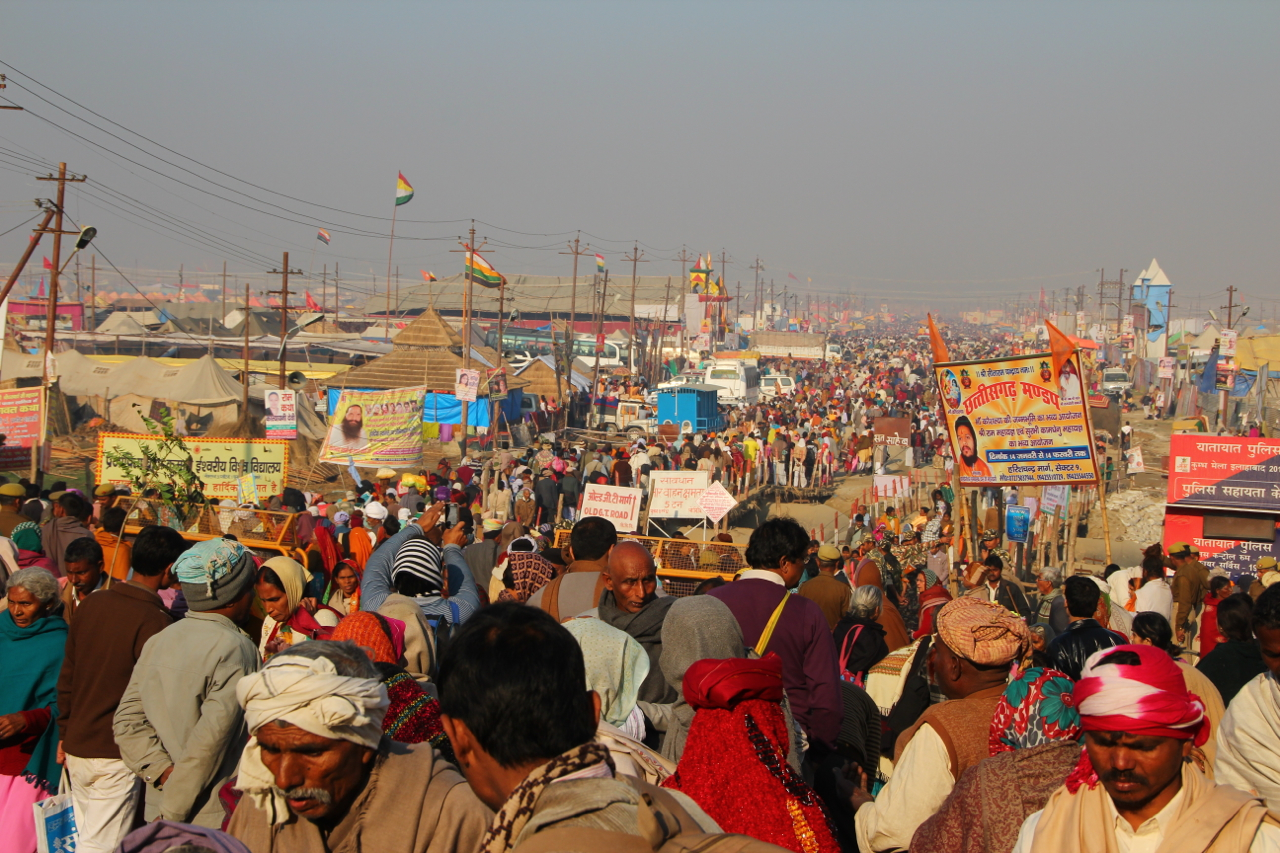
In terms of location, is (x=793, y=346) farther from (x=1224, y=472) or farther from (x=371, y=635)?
(x=371, y=635)

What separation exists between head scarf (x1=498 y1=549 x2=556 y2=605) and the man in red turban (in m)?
3.59

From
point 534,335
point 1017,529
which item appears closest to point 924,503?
point 1017,529

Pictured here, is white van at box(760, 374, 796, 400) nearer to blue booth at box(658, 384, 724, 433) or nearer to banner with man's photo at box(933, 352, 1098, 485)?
blue booth at box(658, 384, 724, 433)

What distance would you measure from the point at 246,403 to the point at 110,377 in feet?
18.6

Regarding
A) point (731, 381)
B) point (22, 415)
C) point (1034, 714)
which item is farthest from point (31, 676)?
point (731, 381)

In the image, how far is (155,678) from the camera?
11.0ft

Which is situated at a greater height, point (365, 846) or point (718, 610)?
point (718, 610)

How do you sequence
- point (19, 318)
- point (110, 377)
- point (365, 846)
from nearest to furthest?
1. point (365, 846)
2. point (110, 377)
3. point (19, 318)

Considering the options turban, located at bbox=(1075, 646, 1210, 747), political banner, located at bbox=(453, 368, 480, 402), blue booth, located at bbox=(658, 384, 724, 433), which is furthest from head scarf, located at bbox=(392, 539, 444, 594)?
blue booth, located at bbox=(658, 384, 724, 433)

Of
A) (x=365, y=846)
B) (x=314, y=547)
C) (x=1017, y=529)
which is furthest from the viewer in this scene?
(x=1017, y=529)

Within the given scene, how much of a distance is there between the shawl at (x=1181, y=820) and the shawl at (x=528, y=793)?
1052 mm

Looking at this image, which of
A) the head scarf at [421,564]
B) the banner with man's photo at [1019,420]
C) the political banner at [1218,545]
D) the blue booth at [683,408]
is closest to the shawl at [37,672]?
the head scarf at [421,564]

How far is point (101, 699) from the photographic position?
12.3 feet

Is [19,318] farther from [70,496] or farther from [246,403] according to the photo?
[70,496]
